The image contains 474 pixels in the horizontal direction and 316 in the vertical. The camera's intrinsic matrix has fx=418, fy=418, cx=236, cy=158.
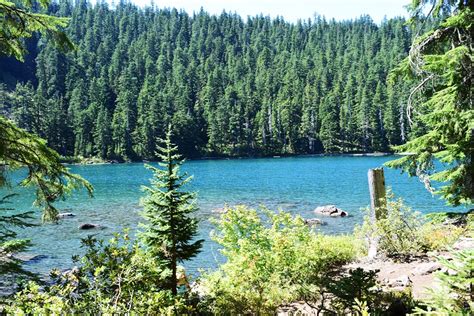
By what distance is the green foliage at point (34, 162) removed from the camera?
633 centimetres

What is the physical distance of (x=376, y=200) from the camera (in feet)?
35.8

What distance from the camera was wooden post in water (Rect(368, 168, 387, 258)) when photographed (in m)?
10.6

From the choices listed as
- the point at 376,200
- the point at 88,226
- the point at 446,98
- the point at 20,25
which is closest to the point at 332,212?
the point at 88,226

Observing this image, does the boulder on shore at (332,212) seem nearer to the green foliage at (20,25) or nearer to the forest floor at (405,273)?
the forest floor at (405,273)

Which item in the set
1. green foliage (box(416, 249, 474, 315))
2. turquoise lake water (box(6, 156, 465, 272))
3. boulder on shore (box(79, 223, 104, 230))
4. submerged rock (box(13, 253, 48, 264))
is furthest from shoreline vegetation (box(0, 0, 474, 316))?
boulder on shore (box(79, 223, 104, 230))

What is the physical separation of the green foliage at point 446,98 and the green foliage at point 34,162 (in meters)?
6.96

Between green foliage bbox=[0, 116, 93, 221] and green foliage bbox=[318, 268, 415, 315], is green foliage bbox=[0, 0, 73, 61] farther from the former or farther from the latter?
green foliage bbox=[318, 268, 415, 315]

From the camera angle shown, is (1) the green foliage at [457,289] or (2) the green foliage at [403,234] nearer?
(1) the green foliage at [457,289]

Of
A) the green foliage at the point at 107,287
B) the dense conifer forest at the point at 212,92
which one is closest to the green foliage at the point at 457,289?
the green foliage at the point at 107,287

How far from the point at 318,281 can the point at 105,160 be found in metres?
99.5

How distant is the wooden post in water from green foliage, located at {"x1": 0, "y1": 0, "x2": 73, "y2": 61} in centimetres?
795

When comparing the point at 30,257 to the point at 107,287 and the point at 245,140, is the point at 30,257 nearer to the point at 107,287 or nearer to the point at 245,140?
the point at 107,287

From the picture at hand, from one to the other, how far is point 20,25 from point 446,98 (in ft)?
25.0

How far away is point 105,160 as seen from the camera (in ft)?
333
